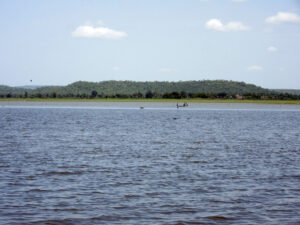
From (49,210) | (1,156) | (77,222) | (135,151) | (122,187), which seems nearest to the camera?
(77,222)

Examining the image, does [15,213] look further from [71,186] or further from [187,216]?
[187,216]

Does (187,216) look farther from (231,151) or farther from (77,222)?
(231,151)

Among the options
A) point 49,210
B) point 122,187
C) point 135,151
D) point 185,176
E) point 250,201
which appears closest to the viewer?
point 49,210

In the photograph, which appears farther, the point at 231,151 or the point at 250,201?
the point at 231,151

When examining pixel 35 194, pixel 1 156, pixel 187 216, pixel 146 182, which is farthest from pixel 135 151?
pixel 187 216

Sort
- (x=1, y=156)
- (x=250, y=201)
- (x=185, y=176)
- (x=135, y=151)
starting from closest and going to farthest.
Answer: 1. (x=250, y=201)
2. (x=185, y=176)
3. (x=1, y=156)
4. (x=135, y=151)

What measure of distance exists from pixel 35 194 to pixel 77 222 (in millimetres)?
3442

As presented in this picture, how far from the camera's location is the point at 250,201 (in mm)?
14789

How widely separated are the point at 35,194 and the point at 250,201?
7.02 m

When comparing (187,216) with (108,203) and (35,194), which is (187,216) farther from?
(35,194)

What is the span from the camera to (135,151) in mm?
27250

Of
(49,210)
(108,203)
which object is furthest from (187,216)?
(49,210)

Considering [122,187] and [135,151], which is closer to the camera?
[122,187]

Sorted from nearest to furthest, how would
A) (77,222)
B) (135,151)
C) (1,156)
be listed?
(77,222) < (1,156) < (135,151)
